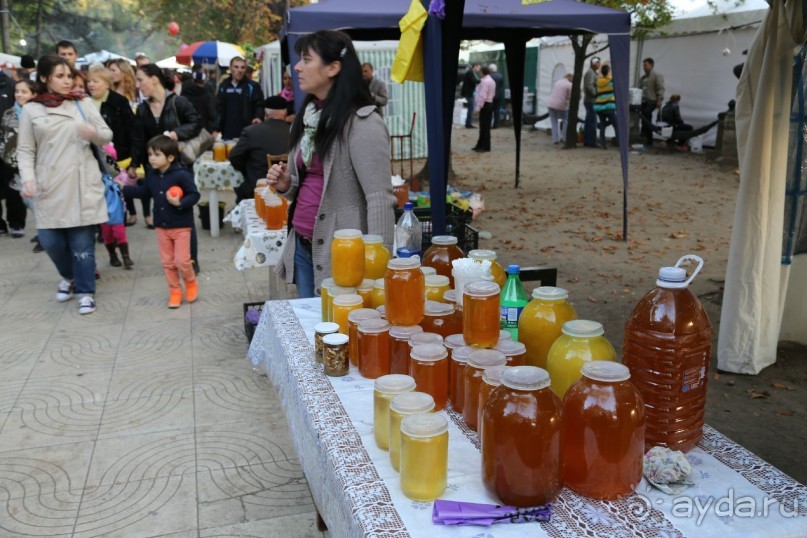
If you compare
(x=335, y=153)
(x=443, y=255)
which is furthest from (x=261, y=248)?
(x=443, y=255)

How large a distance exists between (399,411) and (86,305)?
5100mm

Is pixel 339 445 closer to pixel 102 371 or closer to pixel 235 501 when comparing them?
pixel 235 501

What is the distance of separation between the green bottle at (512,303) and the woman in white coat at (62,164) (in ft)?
15.3

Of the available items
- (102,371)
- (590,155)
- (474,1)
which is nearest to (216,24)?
(590,155)

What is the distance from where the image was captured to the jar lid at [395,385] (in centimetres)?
177

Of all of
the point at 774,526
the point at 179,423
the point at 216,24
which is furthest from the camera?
the point at 216,24

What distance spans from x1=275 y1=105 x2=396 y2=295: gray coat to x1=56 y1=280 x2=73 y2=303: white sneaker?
3800 mm

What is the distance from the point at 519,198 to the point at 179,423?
827cm

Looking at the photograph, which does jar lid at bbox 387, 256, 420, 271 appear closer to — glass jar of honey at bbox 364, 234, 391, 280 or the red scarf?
glass jar of honey at bbox 364, 234, 391, 280

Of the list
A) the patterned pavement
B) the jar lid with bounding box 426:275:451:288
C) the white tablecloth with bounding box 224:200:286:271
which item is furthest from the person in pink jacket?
the jar lid with bounding box 426:275:451:288

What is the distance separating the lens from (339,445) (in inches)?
71.1

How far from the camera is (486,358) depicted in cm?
179

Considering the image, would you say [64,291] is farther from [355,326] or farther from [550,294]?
[550,294]

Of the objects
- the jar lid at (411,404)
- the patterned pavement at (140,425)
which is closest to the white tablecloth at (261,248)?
the patterned pavement at (140,425)
